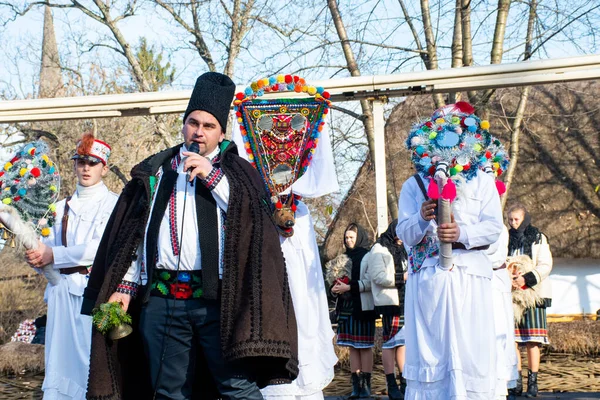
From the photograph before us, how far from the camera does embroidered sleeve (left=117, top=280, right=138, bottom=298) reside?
4.00 m

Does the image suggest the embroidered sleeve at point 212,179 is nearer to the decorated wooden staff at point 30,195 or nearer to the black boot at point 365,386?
the decorated wooden staff at point 30,195

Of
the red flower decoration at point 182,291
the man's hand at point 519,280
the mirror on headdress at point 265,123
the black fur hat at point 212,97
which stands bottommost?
the red flower decoration at point 182,291

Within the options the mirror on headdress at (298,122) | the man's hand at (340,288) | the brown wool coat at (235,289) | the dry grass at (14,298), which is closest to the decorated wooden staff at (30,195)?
the mirror on headdress at (298,122)

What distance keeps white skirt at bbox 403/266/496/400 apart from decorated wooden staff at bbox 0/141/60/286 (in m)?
2.67

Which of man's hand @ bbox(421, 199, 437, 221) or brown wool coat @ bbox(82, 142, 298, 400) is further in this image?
man's hand @ bbox(421, 199, 437, 221)

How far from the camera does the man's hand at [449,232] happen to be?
5.58m

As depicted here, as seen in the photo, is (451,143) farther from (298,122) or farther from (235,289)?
(235,289)

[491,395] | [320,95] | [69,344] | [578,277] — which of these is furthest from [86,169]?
[578,277]

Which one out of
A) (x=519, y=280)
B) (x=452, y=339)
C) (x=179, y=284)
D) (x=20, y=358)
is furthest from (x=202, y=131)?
(x=20, y=358)

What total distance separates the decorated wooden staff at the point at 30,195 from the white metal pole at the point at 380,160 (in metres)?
3.26

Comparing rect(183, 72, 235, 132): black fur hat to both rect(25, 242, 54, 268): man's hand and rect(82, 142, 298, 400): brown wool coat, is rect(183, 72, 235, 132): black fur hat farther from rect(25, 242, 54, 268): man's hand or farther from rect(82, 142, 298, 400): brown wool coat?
rect(25, 242, 54, 268): man's hand

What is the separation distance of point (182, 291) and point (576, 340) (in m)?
9.30

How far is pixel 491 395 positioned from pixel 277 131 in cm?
→ 271

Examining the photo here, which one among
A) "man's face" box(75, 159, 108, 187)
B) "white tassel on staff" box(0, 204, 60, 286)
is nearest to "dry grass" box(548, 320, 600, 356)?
"man's face" box(75, 159, 108, 187)
